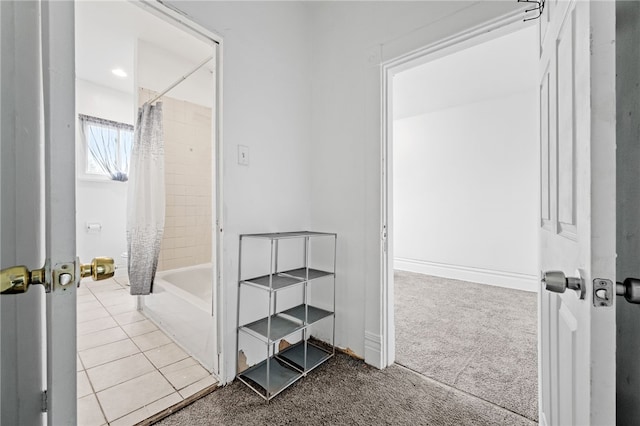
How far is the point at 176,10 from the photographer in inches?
51.6

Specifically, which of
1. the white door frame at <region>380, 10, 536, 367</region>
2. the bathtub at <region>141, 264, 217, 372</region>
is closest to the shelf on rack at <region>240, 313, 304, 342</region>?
Result: the bathtub at <region>141, 264, 217, 372</region>

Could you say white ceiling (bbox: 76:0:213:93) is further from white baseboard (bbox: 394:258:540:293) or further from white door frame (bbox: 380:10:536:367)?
white baseboard (bbox: 394:258:540:293)

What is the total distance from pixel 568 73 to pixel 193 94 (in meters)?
3.25

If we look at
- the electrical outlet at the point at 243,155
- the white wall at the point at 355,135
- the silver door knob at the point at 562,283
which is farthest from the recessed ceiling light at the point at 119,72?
the silver door knob at the point at 562,283

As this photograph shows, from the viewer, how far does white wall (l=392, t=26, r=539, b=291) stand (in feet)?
9.78

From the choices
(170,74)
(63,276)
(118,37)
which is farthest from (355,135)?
(118,37)

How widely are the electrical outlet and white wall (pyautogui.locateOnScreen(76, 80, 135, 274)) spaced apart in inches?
121

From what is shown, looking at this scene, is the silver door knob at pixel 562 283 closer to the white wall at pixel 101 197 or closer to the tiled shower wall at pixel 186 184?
the tiled shower wall at pixel 186 184

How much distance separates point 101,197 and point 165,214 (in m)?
1.59

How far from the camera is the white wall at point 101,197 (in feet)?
11.2

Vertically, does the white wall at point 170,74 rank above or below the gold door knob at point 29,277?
above

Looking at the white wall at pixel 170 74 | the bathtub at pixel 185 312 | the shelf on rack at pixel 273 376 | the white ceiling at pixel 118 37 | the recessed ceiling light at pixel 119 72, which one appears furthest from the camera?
the recessed ceiling light at pixel 119 72

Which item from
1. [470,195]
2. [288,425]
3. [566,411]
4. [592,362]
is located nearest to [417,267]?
[470,195]

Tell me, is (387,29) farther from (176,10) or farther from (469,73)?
(469,73)
